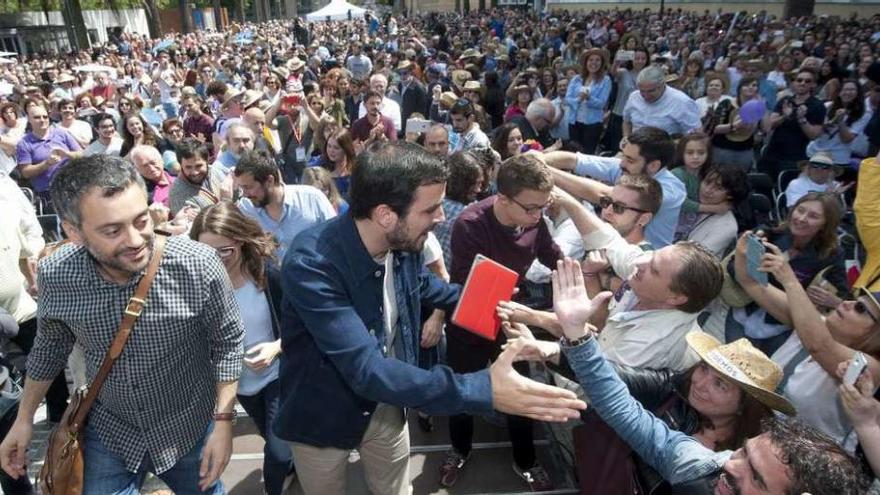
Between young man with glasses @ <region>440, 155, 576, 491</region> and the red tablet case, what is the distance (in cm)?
60

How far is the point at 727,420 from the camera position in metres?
2.11

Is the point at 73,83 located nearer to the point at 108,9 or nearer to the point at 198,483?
the point at 198,483

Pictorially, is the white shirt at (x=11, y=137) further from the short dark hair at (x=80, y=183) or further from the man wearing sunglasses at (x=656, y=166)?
the man wearing sunglasses at (x=656, y=166)

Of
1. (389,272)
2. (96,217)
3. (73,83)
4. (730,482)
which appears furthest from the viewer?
(73,83)

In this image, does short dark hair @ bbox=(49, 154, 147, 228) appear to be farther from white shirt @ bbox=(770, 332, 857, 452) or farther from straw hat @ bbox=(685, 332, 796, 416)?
white shirt @ bbox=(770, 332, 857, 452)

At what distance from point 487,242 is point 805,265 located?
2.03 meters

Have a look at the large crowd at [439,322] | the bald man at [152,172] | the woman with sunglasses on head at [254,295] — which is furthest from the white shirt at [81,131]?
the woman with sunglasses on head at [254,295]

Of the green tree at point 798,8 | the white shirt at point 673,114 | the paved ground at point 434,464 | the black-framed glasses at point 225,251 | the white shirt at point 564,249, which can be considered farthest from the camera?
the green tree at point 798,8

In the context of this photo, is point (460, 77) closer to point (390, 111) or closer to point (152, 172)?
point (390, 111)

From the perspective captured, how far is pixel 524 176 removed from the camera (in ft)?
9.00

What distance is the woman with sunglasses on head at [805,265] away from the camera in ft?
10.8

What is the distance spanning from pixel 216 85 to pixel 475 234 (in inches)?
292

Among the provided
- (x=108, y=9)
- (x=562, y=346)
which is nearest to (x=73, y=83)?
(x=562, y=346)

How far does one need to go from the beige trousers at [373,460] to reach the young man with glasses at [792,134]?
5.68 metres
